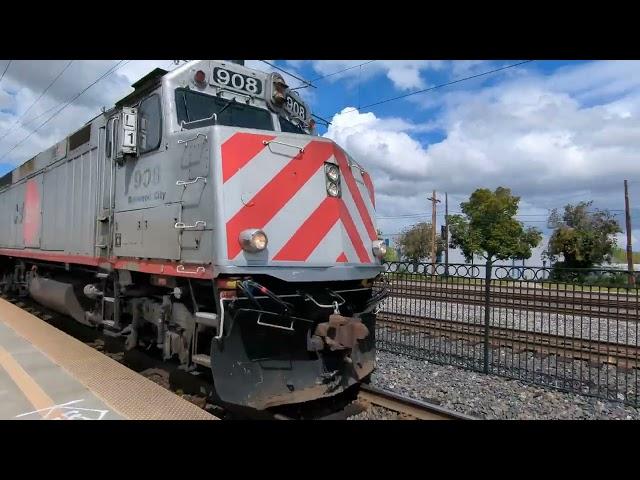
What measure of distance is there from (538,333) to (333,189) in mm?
4901

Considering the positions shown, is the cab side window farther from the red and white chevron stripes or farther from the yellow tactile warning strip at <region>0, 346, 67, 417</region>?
the yellow tactile warning strip at <region>0, 346, 67, 417</region>

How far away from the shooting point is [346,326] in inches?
180

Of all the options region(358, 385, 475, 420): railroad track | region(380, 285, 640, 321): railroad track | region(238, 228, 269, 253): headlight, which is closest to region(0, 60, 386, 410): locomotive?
region(238, 228, 269, 253): headlight

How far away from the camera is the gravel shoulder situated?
18.1ft

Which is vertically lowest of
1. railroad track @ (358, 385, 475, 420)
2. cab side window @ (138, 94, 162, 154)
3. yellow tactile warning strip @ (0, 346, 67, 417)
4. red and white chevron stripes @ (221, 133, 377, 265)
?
railroad track @ (358, 385, 475, 420)

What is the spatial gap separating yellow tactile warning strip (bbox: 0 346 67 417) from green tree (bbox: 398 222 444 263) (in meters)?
57.2

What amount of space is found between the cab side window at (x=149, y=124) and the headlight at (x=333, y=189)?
1889 millimetres

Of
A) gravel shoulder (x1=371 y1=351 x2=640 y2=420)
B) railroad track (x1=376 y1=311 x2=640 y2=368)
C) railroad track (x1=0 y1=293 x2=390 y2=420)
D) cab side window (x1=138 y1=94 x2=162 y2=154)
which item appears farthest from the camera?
railroad track (x1=376 y1=311 x2=640 y2=368)

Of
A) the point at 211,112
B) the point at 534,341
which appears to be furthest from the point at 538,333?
the point at 211,112

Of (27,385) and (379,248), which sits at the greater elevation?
(379,248)

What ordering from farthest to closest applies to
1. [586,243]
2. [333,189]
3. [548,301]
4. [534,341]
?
[586,243] → [534,341] → [548,301] → [333,189]

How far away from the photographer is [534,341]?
25.0ft

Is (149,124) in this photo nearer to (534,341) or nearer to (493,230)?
(534,341)
